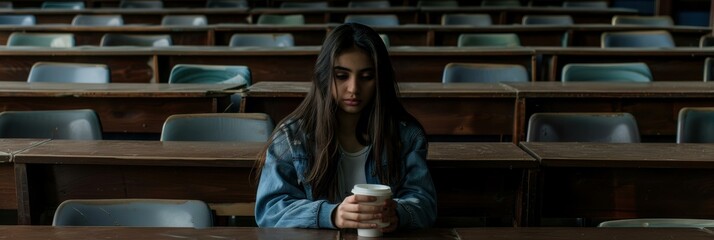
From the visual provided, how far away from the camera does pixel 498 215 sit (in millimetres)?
2514

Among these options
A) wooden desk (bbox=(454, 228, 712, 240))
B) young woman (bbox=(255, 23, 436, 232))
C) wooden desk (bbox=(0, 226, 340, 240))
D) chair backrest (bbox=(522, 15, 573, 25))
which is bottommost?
chair backrest (bbox=(522, 15, 573, 25))

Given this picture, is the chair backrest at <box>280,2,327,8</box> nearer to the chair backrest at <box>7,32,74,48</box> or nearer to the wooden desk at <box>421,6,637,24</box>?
the wooden desk at <box>421,6,637,24</box>

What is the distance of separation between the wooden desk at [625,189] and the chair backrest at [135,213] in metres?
1.02

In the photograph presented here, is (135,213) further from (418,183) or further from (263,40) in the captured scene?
(263,40)

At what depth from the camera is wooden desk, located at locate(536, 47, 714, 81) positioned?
190 inches

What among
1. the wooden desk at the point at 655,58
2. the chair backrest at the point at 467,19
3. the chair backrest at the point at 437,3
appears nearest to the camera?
the wooden desk at the point at 655,58

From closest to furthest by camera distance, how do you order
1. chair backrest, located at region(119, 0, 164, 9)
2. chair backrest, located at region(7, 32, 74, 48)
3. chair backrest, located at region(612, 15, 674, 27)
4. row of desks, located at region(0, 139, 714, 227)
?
row of desks, located at region(0, 139, 714, 227) → chair backrest, located at region(7, 32, 74, 48) → chair backrest, located at region(612, 15, 674, 27) → chair backrest, located at region(119, 0, 164, 9)

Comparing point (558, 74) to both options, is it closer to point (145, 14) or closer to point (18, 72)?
point (18, 72)

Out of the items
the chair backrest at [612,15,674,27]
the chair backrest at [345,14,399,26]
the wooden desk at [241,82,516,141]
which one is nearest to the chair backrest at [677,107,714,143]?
the wooden desk at [241,82,516,141]

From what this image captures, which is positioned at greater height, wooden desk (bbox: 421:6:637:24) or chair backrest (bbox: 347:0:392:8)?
wooden desk (bbox: 421:6:637:24)

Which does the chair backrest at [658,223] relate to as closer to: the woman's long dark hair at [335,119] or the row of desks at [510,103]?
the woman's long dark hair at [335,119]

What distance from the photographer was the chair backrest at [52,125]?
3018 mm

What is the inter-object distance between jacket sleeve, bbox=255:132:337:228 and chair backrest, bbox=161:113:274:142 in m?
0.88

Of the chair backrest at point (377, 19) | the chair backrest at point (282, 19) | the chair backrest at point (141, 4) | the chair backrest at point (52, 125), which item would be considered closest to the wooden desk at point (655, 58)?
the chair backrest at point (52, 125)
